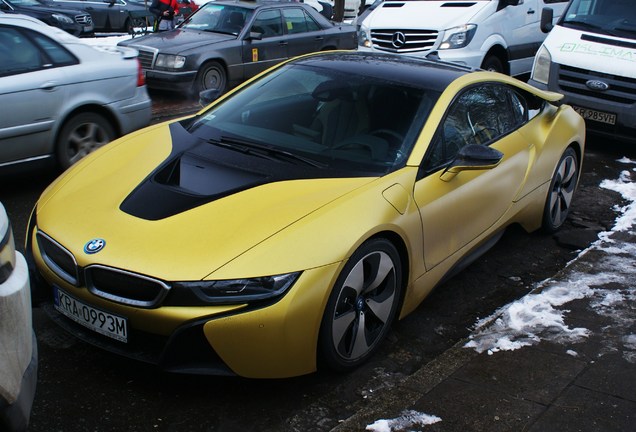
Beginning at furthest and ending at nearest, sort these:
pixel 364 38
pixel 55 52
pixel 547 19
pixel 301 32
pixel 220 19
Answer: pixel 301 32 < pixel 220 19 < pixel 364 38 < pixel 547 19 < pixel 55 52

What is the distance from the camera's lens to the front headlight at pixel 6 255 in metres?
2.49

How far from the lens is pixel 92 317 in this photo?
3.49 meters

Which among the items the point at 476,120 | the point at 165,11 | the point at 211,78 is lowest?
the point at 211,78

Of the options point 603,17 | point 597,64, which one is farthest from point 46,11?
point 597,64

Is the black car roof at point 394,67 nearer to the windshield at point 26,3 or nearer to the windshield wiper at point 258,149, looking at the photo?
the windshield wiper at point 258,149

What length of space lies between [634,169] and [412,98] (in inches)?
176

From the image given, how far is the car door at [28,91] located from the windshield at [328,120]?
207 centimetres

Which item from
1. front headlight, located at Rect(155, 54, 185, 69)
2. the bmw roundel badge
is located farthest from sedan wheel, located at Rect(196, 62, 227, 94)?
the bmw roundel badge

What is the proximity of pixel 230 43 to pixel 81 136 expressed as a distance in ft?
17.3

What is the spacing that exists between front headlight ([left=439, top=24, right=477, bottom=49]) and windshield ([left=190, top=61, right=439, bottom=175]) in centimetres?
594

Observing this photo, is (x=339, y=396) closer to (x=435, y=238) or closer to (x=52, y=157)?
(x=435, y=238)

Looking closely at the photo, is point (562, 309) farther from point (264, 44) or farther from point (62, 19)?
point (62, 19)

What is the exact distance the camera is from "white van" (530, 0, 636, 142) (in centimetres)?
834

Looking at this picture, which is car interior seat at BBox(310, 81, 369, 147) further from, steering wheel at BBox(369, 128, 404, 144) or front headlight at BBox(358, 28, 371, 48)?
front headlight at BBox(358, 28, 371, 48)
